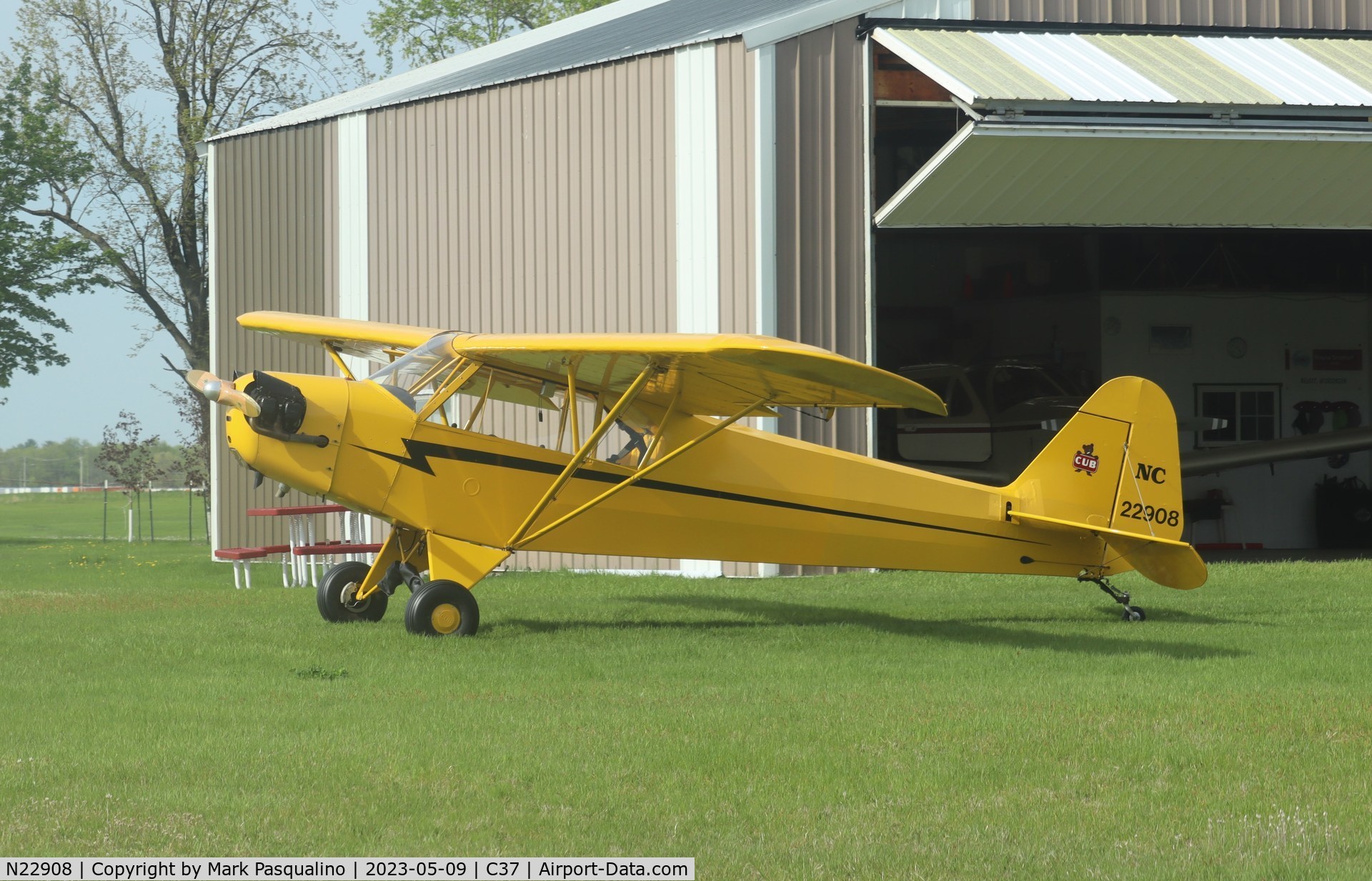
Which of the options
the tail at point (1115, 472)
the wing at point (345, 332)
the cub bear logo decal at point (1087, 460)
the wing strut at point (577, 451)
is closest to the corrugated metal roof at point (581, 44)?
the wing at point (345, 332)

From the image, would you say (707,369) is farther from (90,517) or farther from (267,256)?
(90,517)

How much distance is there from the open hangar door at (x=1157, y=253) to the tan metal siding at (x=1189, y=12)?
424mm

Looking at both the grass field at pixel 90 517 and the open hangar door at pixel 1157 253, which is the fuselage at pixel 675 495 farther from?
the grass field at pixel 90 517

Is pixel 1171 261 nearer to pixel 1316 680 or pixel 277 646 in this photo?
pixel 1316 680

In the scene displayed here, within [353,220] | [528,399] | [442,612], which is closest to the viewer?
[442,612]

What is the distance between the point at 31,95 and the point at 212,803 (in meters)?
31.5

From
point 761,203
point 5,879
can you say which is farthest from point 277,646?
point 761,203

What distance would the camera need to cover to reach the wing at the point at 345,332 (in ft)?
40.5

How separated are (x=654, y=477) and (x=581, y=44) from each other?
14014 mm

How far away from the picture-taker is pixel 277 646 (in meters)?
9.66

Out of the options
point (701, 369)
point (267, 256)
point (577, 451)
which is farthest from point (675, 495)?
point (267, 256)

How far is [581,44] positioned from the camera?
902 inches

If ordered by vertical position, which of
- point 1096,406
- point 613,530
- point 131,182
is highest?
point 131,182

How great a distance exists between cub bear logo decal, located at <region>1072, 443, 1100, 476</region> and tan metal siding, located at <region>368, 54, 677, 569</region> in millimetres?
6270
